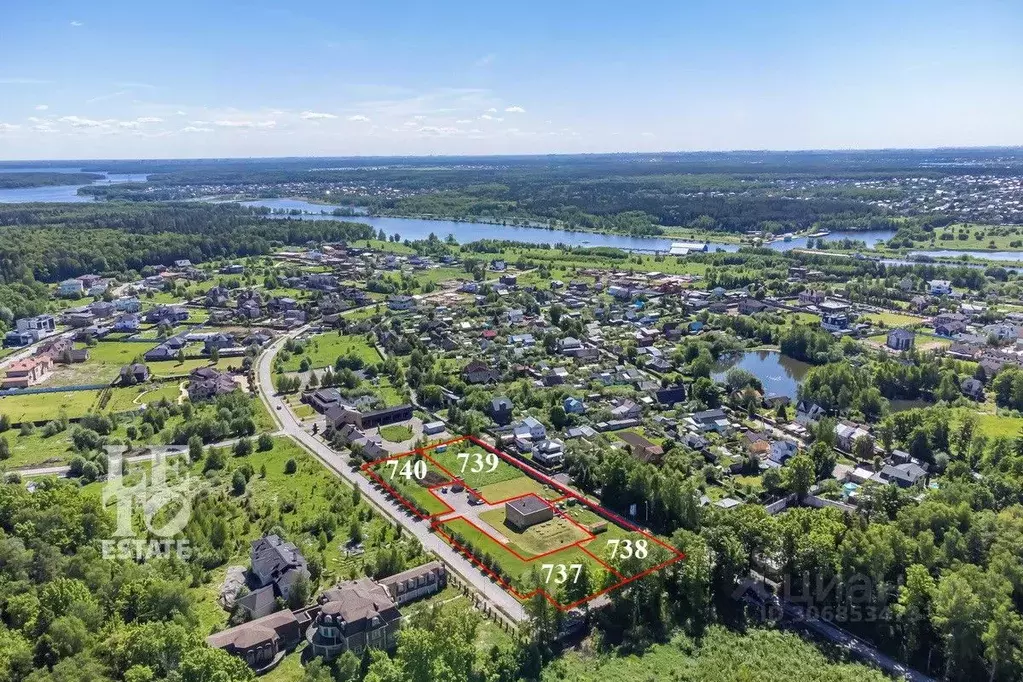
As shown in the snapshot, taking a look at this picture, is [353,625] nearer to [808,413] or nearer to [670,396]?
[670,396]

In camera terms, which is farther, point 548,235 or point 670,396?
point 548,235

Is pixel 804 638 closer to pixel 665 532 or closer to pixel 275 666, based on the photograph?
pixel 665 532

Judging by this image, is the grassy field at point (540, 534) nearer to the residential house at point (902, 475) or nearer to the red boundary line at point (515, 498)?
the red boundary line at point (515, 498)

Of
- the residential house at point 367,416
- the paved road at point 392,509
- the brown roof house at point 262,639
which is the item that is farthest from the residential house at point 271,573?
the residential house at point 367,416

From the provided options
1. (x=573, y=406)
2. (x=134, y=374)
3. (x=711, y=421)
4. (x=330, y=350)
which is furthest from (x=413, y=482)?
(x=134, y=374)
